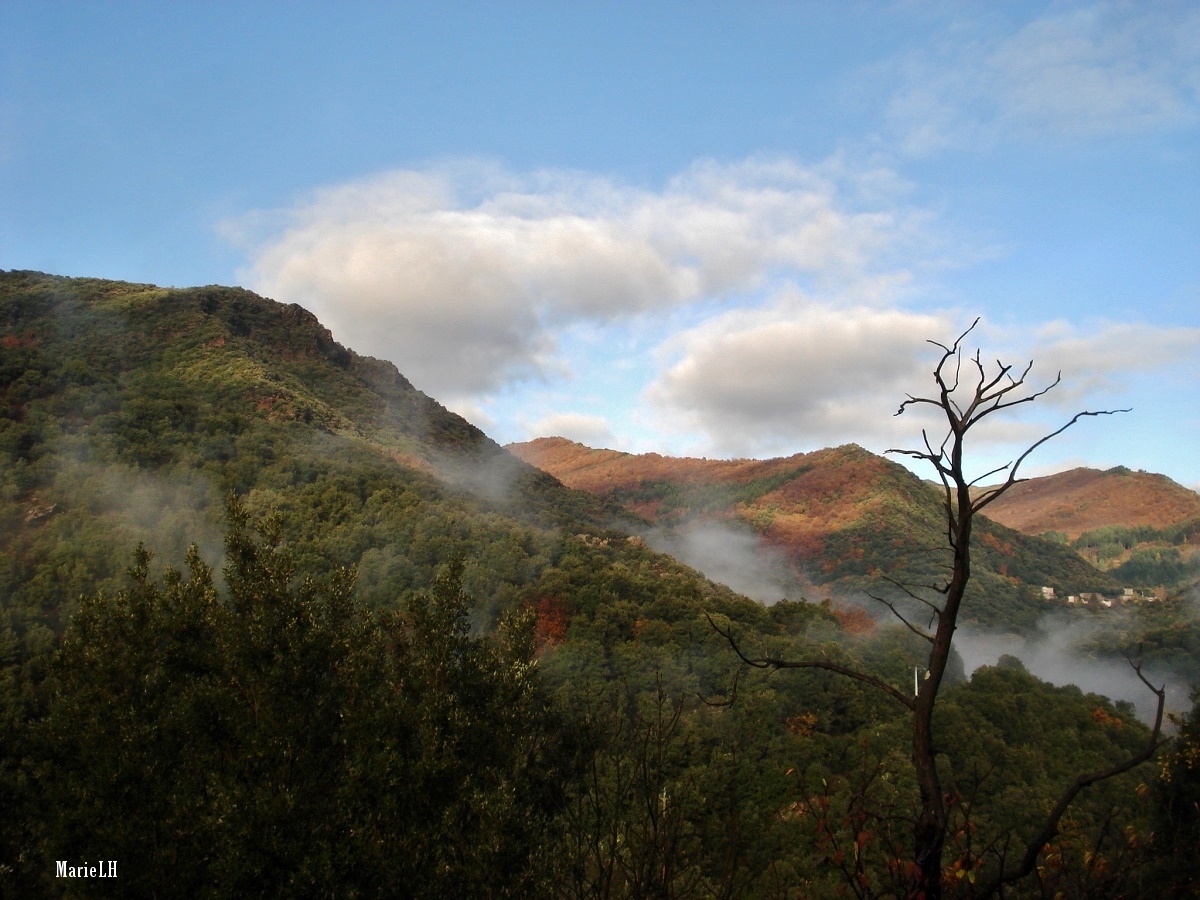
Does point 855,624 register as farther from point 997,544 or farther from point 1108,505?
point 1108,505

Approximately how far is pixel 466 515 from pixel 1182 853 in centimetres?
4312

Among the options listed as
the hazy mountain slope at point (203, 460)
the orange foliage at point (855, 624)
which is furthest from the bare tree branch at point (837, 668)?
the orange foliage at point (855, 624)

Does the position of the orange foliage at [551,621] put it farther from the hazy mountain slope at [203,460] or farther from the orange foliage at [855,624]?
the orange foliage at [855,624]

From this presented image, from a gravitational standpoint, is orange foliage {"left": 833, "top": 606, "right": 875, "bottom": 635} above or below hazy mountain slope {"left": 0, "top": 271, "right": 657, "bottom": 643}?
below

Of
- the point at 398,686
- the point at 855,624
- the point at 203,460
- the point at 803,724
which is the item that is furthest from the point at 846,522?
the point at 398,686

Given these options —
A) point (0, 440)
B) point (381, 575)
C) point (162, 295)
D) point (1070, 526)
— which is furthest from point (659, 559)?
point (1070, 526)

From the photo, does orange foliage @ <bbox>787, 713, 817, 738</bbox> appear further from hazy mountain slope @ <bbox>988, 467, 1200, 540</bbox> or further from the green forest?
hazy mountain slope @ <bbox>988, 467, 1200, 540</bbox>

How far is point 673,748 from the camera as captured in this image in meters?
34.8

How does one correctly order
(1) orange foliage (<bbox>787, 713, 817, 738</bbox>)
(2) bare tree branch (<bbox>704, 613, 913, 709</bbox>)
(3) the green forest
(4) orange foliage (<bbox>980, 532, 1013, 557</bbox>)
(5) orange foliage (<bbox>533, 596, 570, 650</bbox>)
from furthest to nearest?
1. (4) orange foliage (<bbox>980, 532, 1013, 557</bbox>)
2. (5) orange foliage (<bbox>533, 596, 570, 650</bbox>)
3. (1) orange foliage (<bbox>787, 713, 817, 738</bbox>)
4. (3) the green forest
5. (2) bare tree branch (<bbox>704, 613, 913, 709</bbox>)

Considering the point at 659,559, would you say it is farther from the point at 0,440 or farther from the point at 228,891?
the point at 228,891

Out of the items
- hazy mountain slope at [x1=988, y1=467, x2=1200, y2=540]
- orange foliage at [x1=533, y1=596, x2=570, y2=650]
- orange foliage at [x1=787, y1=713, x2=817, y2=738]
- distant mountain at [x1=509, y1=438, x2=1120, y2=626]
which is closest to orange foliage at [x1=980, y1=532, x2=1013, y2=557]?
distant mountain at [x1=509, y1=438, x2=1120, y2=626]

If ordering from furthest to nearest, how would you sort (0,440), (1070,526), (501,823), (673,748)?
(1070,526) < (0,440) < (673,748) < (501,823)

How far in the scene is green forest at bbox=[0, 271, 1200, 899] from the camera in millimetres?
9391

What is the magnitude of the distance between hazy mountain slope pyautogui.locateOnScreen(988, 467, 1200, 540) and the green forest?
8631 cm
